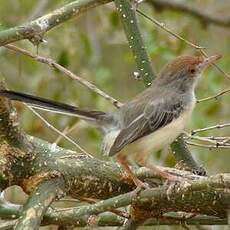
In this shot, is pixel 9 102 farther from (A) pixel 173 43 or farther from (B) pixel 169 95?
(A) pixel 173 43

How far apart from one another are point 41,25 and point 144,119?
0.84m

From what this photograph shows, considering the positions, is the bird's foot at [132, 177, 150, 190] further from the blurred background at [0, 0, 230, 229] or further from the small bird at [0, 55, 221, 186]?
the blurred background at [0, 0, 230, 229]

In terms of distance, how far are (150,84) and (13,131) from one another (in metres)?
1.12

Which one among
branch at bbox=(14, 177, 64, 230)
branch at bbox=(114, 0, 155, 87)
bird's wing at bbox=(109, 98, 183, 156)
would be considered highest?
branch at bbox=(114, 0, 155, 87)

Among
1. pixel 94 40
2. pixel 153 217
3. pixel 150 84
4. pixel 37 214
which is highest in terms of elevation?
pixel 94 40

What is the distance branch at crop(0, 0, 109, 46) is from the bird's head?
77 centimetres

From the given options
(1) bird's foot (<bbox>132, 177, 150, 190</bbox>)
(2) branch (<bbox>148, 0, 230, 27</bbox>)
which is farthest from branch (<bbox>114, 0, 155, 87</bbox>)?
(2) branch (<bbox>148, 0, 230, 27</bbox>)

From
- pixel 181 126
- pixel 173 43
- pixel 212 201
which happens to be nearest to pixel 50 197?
pixel 212 201

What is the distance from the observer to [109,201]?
281 cm

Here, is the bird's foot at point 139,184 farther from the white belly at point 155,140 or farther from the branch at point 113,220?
the white belly at point 155,140

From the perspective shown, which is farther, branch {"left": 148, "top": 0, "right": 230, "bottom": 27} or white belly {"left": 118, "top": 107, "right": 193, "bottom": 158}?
branch {"left": 148, "top": 0, "right": 230, "bottom": 27}

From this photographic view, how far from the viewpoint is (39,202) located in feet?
9.07

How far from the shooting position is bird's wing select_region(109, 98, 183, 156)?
3.58 metres

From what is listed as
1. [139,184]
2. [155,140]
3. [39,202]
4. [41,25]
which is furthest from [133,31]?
[39,202]
